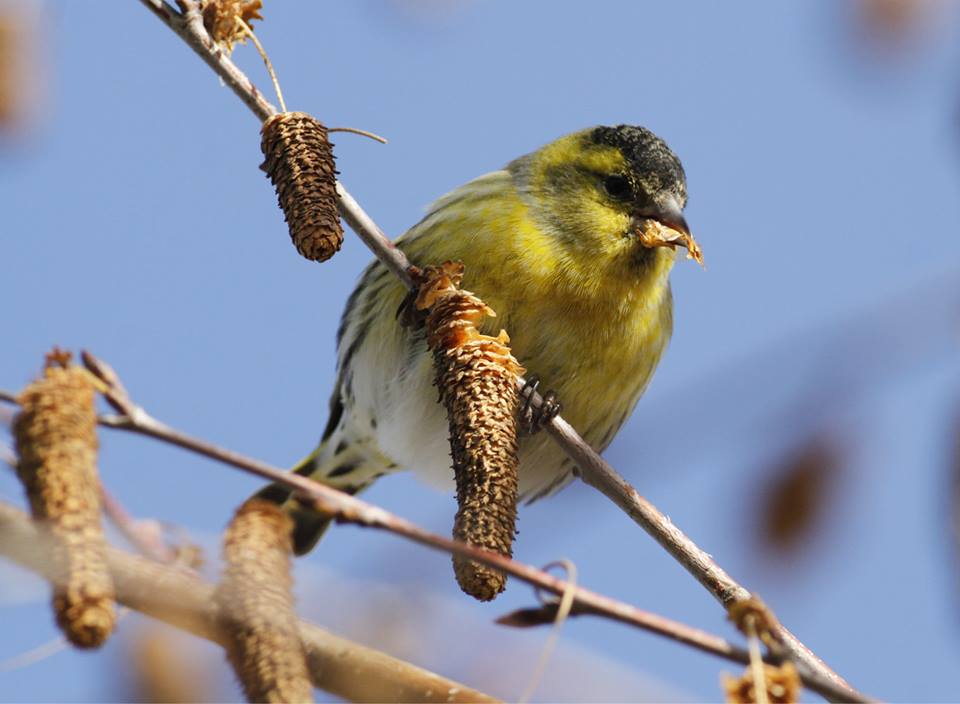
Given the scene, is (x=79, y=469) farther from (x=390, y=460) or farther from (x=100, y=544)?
(x=390, y=460)

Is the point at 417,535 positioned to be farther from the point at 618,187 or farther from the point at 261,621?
the point at 618,187

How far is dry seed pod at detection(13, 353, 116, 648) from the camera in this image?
3.62 feet

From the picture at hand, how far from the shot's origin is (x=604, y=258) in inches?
115

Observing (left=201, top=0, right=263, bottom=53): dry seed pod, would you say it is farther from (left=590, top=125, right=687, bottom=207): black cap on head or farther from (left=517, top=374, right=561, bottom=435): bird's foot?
(left=590, top=125, right=687, bottom=207): black cap on head

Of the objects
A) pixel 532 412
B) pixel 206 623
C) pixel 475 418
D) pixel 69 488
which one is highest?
pixel 532 412

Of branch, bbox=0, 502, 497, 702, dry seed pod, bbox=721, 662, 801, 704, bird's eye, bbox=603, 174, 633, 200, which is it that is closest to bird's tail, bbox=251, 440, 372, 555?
bird's eye, bbox=603, 174, 633, 200

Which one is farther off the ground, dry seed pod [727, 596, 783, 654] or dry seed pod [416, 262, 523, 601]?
dry seed pod [416, 262, 523, 601]

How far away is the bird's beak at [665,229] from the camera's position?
116 inches

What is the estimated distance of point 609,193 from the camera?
3102 mm

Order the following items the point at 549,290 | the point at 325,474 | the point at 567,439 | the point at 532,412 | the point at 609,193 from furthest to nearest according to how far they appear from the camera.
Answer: the point at 325,474 → the point at 609,193 → the point at 549,290 → the point at 532,412 → the point at 567,439

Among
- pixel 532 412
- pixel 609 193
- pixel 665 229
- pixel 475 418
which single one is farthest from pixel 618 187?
pixel 475 418

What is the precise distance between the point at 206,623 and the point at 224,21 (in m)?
1.28

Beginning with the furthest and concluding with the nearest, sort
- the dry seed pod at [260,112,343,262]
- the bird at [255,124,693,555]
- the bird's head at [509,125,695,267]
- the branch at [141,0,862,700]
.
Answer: the bird's head at [509,125,695,267], the bird at [255,124,693,555], the branch at [141,0,862,700], the dry seed pod at [260,112,343,262]

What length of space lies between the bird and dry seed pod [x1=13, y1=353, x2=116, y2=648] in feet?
5.18
